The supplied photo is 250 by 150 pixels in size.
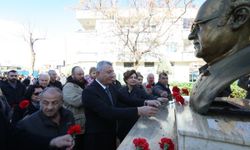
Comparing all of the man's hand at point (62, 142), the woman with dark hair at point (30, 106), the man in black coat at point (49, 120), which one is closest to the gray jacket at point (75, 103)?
the woman with dark hair at point (30, 106)

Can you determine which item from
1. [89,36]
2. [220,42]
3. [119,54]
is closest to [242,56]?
[220,42]

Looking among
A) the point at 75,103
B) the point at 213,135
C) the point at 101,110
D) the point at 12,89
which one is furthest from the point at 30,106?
the point at 12,89

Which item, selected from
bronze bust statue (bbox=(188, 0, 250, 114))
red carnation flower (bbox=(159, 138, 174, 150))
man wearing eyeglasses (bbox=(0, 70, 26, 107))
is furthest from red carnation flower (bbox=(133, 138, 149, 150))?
man wearing eyeglasses (bbox=(0, 70, 26, 107))

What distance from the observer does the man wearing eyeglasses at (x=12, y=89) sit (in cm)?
816

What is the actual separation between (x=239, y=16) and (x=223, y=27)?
16 centimetres

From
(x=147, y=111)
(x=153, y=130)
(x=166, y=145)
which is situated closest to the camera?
(x=166, y=145)

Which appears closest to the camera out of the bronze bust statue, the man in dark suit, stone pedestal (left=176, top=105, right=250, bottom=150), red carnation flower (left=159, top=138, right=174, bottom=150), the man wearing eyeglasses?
stone pedestal (left=176, top=105, right=250, bottom=150)

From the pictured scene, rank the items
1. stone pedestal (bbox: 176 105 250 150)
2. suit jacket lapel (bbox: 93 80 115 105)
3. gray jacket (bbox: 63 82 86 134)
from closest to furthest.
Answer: stone pedestal (bbox: 176 105 250 150) < suit jacket lapel (bbox: 93 80 115 105) < gray jacket (bbox: 63 82 86 134)

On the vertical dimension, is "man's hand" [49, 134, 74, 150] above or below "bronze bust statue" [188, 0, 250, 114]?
below

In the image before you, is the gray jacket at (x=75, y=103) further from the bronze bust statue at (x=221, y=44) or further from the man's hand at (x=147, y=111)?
the bronze bust statue at (x=221, y=44)

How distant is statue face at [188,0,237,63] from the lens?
3197mm

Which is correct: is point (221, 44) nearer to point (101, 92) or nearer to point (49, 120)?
point (101, 92)

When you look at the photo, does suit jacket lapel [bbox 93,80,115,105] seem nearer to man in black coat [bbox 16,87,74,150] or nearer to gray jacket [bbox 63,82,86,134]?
man in black coat [bbox 16,87,74,150]

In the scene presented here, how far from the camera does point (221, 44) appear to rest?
3227 millimetres
